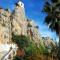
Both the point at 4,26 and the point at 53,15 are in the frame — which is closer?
the point at 53,15

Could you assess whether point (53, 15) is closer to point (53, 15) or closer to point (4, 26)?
point (53, 15)

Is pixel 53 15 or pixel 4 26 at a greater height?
pixel 4 26

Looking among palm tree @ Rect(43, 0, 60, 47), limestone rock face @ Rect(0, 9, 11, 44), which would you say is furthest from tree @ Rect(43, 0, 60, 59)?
limestone rock face @ Rect(0, 9, 11, 44)

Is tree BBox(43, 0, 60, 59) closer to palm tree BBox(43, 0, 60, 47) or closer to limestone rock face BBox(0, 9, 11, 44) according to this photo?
palm tree BBox(43, 0, 60, 47)

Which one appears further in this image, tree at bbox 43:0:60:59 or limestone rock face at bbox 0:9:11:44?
limestone rock face at bbox 0:9:11:44

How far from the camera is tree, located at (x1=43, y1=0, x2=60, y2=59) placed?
36.1 meters

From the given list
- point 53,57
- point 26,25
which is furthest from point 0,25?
point 53,57

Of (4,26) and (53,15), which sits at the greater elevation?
(4,26)

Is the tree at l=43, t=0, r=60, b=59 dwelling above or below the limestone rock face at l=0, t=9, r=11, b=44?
below

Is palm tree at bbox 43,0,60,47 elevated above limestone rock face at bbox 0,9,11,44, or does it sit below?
below

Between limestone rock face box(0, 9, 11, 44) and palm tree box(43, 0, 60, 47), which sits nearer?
palm tree box(43, 0, 60, 47)

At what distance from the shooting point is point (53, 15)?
36188 millimetres

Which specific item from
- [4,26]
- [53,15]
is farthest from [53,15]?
[4,26]

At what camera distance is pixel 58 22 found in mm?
36094
